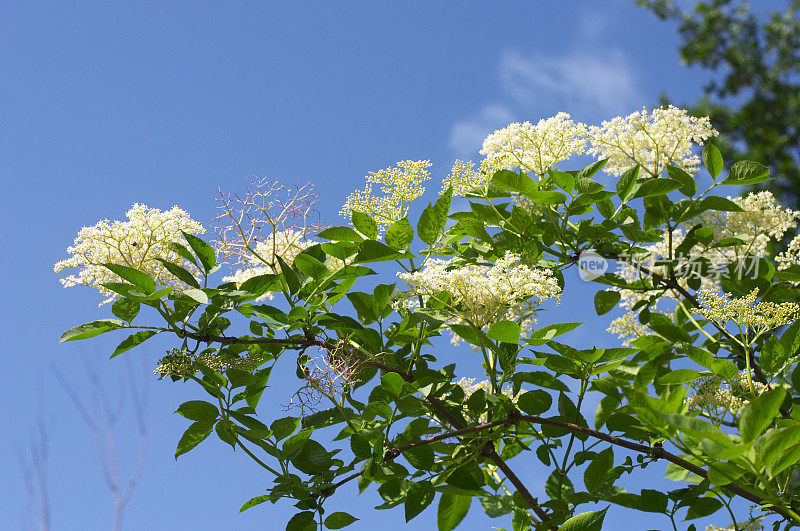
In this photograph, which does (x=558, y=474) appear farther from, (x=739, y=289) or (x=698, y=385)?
(x=739, y=289)

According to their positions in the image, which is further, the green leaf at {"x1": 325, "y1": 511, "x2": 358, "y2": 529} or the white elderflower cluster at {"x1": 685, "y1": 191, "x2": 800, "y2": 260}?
the white elderflower cluster at {"x1": 685, "y1": 191, "x2": 800, "y2": 260}

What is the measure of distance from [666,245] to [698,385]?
670 mm

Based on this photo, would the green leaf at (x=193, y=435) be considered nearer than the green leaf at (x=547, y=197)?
Yes

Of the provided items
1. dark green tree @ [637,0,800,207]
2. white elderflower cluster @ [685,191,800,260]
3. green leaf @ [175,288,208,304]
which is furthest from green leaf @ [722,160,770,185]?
dark green tree @ [637,0,800,207]

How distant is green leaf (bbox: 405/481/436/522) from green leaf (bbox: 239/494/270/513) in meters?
0.34

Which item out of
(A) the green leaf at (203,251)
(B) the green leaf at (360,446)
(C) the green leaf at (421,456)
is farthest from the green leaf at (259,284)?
(C) the green leaf at (421,456)

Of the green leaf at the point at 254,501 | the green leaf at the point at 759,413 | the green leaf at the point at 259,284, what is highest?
the green leaf at the point at 259,284

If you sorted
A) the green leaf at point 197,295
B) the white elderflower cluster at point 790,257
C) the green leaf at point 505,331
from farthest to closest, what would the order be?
the white elderflower cluster at point 790,257, the green leaf at point 197,295, the green leaf at point 505,331

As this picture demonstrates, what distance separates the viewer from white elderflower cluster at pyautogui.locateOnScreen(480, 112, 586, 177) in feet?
7.11

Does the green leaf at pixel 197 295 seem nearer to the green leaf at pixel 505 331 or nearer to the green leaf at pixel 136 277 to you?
the green leaf at pixel 136 277

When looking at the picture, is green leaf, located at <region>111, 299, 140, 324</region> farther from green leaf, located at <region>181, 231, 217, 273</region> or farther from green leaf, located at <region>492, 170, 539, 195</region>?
green leaf, located at <region>492, 170, 539, 195</region>

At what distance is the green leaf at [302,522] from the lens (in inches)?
65.5

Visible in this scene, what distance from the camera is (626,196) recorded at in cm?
202

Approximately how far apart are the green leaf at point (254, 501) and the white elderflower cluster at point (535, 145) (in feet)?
3.74
